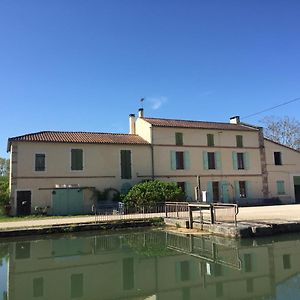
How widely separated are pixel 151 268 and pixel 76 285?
2.23 meters

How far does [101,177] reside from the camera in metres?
26.2

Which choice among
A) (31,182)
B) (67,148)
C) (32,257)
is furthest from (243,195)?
(32,257)

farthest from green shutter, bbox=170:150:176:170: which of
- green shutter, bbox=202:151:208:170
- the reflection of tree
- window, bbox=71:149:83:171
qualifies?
the reflection of tree

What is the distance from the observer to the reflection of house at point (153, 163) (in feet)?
80.4

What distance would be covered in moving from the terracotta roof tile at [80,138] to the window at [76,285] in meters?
16.3

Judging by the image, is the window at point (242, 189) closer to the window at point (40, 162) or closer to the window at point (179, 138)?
the window at point (179, 138)

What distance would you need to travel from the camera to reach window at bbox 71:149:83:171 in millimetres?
25719

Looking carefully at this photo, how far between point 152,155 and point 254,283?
64.8 feet

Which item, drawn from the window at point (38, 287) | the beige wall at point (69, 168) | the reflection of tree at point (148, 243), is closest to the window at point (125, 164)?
the beige wall at point (69, 168)

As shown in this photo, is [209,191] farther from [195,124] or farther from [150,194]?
[150,194]

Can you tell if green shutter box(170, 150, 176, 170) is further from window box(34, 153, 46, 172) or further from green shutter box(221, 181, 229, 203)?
window box(34, 153, 46, 172)

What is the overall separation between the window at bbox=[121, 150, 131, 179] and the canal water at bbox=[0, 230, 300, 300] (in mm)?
11761

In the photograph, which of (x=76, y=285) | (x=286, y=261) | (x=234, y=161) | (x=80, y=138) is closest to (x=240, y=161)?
(x=234, y=161)

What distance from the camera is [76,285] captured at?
883 centimetres
